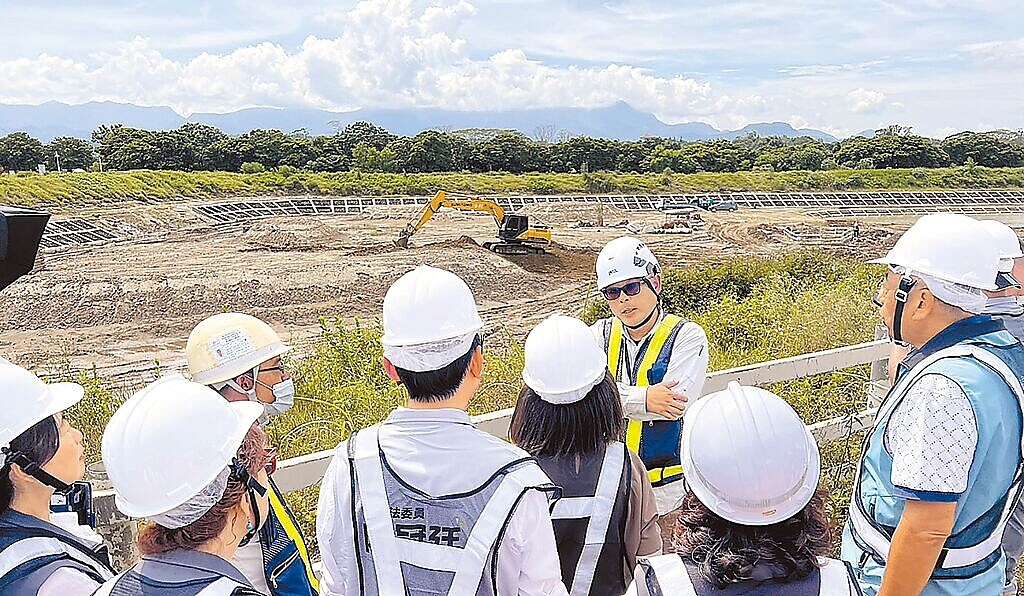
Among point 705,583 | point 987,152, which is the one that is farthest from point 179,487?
point 987,152

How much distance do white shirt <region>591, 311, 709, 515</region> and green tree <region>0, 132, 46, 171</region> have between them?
63332 mm

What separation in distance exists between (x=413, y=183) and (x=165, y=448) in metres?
52.1

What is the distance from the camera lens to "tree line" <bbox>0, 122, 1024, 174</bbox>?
60562 mm

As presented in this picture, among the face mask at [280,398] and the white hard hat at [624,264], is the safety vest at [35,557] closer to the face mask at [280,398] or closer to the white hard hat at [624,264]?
the face mask at [280,398]

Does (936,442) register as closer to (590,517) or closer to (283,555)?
(590,517)

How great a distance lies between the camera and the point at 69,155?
60.1 metres

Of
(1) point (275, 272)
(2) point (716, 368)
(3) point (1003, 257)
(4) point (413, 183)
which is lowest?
(1) point (275, 272)

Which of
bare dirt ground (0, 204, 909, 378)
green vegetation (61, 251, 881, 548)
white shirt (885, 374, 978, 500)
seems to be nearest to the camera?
white shirt (885, 374, 978, 500)

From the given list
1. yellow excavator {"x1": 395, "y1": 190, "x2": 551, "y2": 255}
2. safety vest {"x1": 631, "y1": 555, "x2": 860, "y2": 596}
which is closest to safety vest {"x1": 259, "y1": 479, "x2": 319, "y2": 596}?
safety vest {"x1": 631, "y1": 555, "x2": 860, "y2": 596}

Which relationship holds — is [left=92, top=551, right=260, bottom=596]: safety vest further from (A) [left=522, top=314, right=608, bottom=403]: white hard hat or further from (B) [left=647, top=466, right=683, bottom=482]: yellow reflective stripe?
(B) [left=647, top=466, right=683, bottom=482]: yellow reflective stripe

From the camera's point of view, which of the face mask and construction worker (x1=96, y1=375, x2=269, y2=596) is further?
the face mask

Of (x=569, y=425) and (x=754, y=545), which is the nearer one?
(x=754, y=545)

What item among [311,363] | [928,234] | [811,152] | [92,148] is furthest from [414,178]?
[928,234]

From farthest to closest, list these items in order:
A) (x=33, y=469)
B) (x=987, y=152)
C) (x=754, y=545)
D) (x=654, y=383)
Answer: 1. (x=987, y=152)
2. (x=654, y=383)
3. (x=33, y=469)
4. (x=754, y=545)
